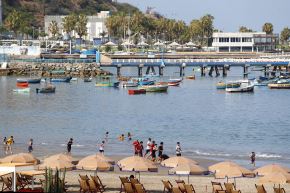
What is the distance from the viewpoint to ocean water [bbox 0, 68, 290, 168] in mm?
51625

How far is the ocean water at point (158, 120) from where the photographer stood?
51625 mm

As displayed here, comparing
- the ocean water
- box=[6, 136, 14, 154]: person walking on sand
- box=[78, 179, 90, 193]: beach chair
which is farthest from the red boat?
box=[78, 179, 90, 193]: beach chair

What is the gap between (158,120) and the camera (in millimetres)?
73812

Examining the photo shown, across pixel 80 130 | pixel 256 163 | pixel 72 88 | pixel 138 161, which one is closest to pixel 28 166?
pixel 138 161

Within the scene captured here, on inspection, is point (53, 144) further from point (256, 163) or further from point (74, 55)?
point (74, 55)

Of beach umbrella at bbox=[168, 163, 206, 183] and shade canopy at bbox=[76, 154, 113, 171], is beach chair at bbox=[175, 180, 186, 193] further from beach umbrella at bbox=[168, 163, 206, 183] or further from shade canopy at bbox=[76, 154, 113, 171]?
shade canopy at bbox=[76, 154, 113, 171]

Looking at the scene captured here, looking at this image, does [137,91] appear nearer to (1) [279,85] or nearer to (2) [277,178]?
(1) [279,85]

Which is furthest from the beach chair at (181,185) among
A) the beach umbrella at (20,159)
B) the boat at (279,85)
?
the boat at (279,85)

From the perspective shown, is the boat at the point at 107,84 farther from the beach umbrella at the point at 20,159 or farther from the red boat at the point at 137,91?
the beach umbrella at the point at 20,159

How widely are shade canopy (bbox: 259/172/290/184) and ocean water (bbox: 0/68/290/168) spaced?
15.0 meters

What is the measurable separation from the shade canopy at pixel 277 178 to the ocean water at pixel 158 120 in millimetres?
14974

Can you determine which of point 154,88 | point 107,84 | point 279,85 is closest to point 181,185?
point 154,88

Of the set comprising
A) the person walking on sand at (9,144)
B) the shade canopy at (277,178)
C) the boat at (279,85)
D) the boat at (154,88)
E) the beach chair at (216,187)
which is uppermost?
the shade canopy at (277,178)

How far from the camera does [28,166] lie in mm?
27125
